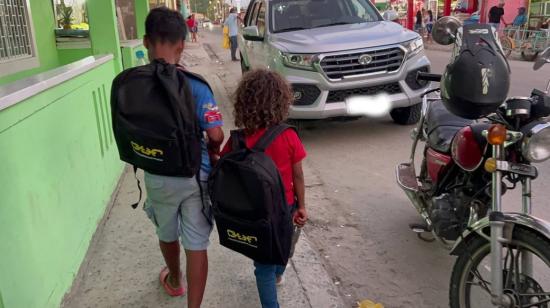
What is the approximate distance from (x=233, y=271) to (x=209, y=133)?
126 centimetres

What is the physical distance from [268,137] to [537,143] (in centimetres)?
125

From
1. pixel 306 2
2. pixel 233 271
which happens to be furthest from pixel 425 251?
pixel 306 2

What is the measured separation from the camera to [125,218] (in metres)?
4.17

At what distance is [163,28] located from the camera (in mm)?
2381

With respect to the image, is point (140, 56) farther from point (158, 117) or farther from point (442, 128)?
point (158, 117)

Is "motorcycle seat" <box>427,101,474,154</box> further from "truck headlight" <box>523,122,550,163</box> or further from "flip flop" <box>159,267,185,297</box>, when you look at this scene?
"flip flop" <box>159,267,185,297</box>

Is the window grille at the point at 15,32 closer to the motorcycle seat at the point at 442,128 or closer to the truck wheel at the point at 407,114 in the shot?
the motorcycle seat at the point at 442,128

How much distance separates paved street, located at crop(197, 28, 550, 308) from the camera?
3258 mm

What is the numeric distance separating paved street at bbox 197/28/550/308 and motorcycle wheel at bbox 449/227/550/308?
546 millimetres

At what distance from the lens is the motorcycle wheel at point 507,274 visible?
2.21 meters

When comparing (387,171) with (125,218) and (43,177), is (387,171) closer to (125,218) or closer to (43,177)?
(125,218)

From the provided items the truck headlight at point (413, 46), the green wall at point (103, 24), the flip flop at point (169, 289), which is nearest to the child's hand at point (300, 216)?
the flip flop at point (169, 289)

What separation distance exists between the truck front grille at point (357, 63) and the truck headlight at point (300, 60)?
13 cm

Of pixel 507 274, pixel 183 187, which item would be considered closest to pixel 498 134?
pixel 507 274
